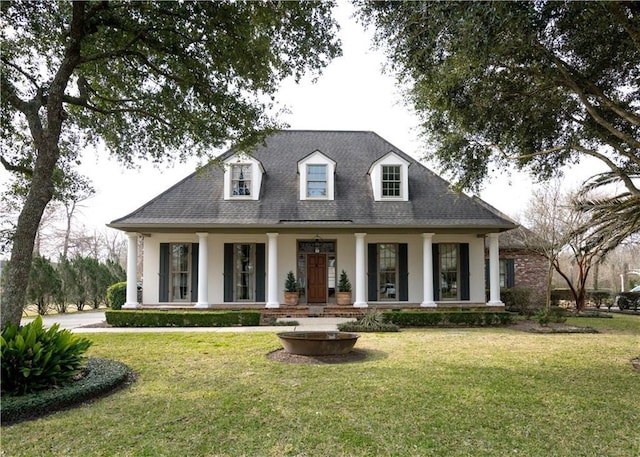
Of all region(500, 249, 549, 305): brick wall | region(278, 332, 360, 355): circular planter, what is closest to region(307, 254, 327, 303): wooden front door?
region(278, 332, 360, 355): circular planter

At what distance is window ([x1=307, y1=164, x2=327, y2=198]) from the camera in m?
17.6

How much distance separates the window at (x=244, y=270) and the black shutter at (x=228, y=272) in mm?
168

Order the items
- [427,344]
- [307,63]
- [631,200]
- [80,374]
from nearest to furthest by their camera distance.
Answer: [80,374], [307,63], [427,344], [631,200]

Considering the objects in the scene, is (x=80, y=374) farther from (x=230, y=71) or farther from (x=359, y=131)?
(x=359, y=131)

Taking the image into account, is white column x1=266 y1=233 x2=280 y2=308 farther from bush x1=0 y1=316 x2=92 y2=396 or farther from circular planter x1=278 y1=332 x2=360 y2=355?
bush x1=0 y1=316 x2=92 y2=396

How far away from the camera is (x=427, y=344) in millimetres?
10508

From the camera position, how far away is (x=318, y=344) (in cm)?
866

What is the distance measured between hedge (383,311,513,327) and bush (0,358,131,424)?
9.20 metres

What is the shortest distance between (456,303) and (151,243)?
42.5 feet

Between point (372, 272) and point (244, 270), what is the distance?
538cm

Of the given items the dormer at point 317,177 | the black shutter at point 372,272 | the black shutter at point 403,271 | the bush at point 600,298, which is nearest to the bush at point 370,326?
the black shutter at point 372,272

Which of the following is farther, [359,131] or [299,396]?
[359,131]

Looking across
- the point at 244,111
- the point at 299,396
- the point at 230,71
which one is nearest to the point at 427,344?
the point at 299,396

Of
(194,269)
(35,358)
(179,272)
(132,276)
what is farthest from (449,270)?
(35,358)
